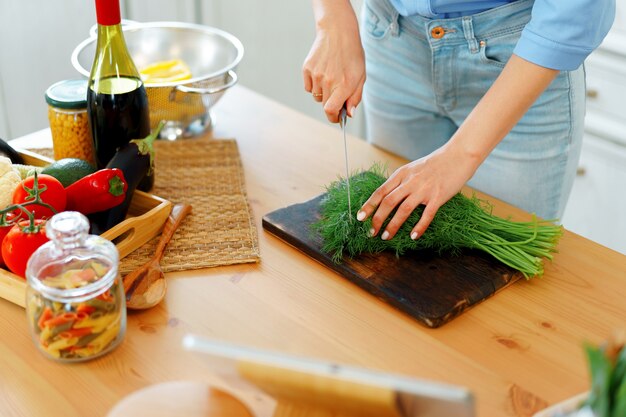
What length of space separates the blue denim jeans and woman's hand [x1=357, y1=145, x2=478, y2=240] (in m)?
0.31

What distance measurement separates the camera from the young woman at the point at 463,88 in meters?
Answer: 1.22

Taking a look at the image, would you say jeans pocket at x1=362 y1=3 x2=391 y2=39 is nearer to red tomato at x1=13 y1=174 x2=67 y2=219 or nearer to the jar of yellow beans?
the jar of yellow beans

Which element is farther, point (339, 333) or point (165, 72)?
point (165, 72)

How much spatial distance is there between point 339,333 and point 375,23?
0.80 m

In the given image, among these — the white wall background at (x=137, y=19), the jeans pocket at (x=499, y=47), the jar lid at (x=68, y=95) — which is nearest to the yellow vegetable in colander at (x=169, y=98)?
the jar lid at (x=68, y=95)

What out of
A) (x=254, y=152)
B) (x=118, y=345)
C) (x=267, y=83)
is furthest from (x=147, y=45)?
(x=267, y=83)

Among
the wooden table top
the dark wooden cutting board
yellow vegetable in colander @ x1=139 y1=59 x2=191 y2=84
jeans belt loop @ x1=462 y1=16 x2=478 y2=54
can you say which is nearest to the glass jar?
the wooden table top

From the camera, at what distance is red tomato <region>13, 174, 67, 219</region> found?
113cm

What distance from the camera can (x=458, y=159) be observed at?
4.11 ft

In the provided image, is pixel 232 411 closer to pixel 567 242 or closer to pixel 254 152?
pixel 567 242

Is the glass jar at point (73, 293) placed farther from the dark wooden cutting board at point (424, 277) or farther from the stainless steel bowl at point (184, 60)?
the stainless steel bowl at point (184, 60)

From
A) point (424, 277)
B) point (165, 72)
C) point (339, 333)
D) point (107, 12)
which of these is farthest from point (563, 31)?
point (165, 72)

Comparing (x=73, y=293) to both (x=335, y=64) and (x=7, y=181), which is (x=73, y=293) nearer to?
(x=7, y=181)

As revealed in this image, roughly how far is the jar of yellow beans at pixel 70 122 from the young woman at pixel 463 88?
16.3 inches
